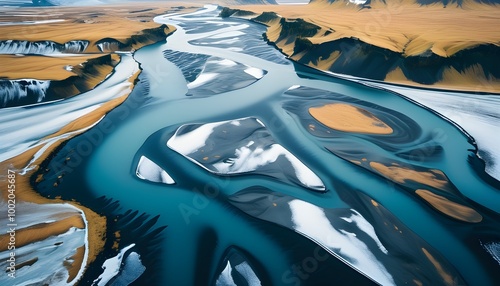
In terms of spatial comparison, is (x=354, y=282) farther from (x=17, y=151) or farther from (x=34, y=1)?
(x=34, y=1)

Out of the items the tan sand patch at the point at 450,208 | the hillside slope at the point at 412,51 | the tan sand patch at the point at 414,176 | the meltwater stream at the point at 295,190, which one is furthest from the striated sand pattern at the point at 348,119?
the hillside slope at the point at 412,51

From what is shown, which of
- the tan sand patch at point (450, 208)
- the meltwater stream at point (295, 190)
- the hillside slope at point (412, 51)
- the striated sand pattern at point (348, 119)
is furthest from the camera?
the hillside slope at point (412, 51)

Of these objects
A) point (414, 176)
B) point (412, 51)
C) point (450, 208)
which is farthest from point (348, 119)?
point (412, 51)

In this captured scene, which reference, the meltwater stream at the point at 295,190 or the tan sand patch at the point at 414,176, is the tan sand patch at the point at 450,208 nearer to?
the meltwater stream at the point at 295,190

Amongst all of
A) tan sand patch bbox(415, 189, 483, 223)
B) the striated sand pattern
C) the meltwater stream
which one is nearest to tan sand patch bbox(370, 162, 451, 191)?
the meltwater stream

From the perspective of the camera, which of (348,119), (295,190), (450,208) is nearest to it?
(450,208)

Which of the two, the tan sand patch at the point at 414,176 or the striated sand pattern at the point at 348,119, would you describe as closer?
the tan sand patch at the point at 414,176

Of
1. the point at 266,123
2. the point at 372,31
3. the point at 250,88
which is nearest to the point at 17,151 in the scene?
→ the point at 266,123

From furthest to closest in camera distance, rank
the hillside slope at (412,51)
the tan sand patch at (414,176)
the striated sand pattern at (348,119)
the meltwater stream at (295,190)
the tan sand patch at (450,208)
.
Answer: the hillside slope at (412,51) < the striated sand pattern at (348,119) < the tan sand patch at (414,176) < the tan sand patch at (450,208) < the meltwater stream at (295,190)

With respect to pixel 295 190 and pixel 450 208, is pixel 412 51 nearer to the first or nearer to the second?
pixel 450 208
